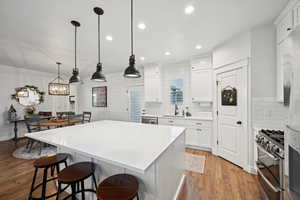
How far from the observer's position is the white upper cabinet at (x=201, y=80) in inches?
144

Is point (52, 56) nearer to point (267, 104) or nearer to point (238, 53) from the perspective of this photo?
point (238, 53)

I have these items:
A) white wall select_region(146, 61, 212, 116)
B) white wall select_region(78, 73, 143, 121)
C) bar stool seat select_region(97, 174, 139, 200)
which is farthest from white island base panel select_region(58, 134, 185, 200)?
white wall select_region(78, 73, 143, 121)

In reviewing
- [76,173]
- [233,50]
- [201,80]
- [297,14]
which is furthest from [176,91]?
[76,173]

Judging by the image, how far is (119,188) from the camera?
1102 mm

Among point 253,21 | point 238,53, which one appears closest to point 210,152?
point 238,53

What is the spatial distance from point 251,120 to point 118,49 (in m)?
3.55

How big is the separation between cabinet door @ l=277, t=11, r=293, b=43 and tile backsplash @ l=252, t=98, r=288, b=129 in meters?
1.09

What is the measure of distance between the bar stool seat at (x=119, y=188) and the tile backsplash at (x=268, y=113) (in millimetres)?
2596

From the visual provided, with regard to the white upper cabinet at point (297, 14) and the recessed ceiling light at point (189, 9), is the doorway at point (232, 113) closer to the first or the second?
the white upper cabinet at point (297, 14)

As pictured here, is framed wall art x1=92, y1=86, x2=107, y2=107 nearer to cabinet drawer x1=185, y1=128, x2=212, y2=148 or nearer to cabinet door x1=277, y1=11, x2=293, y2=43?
cabinet drawer x1=185, y1=128, x2=212, y2=148

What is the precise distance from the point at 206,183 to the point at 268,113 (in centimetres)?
176

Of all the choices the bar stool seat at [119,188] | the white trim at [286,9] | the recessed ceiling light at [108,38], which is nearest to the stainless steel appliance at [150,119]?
the recessed ceiling light at [108,38]

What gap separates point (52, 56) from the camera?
3963 millimetres

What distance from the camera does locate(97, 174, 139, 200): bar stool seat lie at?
1.02m
